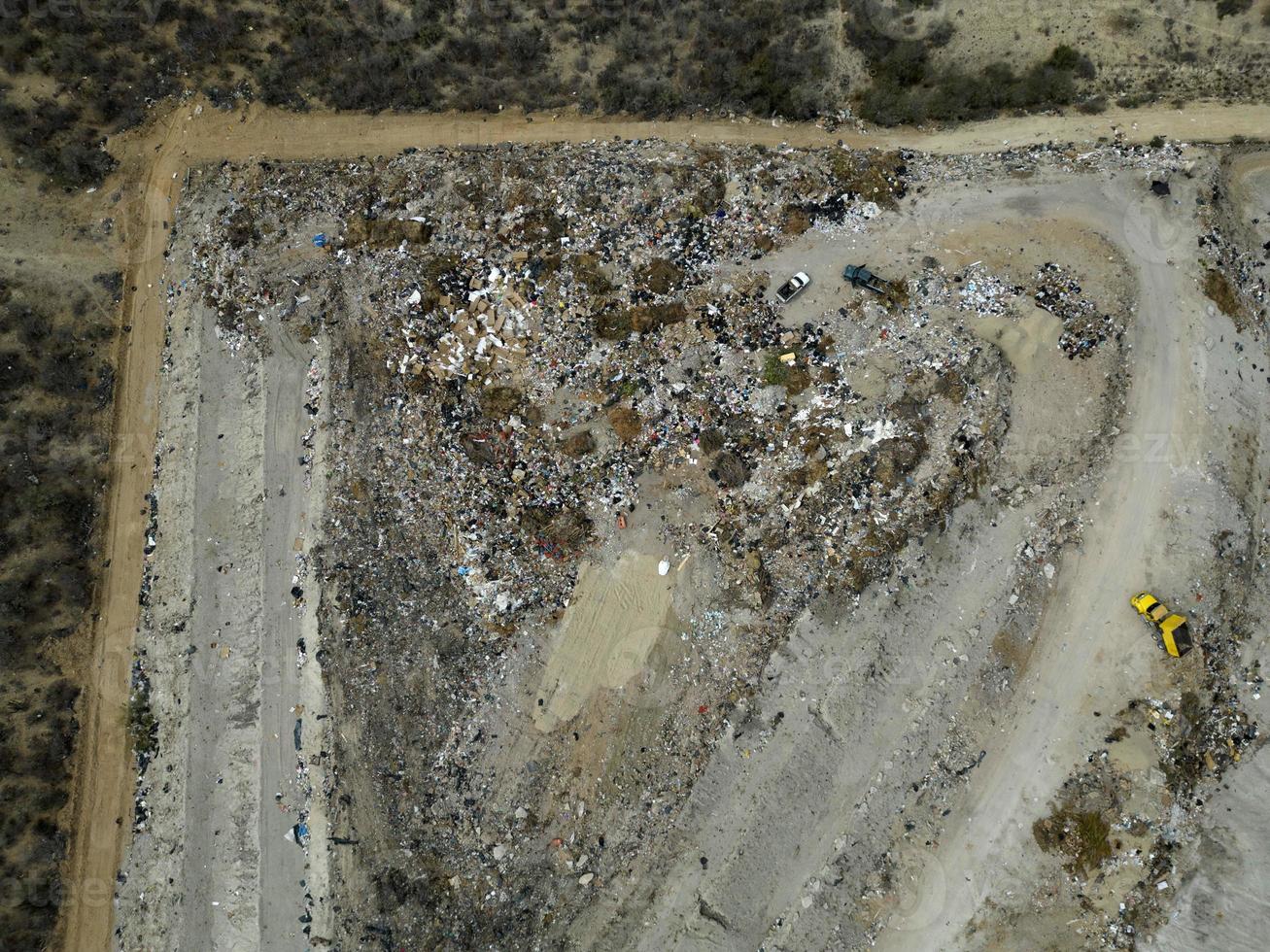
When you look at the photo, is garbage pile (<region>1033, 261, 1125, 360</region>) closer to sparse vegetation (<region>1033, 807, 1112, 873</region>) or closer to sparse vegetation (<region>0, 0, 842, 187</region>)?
sparse vegetation (<region>0, 0, 842, 187</region>)

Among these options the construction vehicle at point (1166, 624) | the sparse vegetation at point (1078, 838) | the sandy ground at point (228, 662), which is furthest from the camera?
the construction vehicle at point (1166, 624)

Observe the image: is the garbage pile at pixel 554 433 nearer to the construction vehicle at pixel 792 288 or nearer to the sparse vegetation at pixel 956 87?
the construction vehicle at pixel 792 288

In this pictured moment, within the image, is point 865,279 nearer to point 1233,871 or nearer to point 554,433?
point 554,433

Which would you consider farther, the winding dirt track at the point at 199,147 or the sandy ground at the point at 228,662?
the winding dirt track at the point at 199,147

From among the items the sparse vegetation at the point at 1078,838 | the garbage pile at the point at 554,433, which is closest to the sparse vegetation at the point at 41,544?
the garbage pile at the point at 554,433

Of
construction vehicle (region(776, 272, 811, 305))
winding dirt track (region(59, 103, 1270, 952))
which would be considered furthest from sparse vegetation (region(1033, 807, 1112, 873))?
winding dirt track (region(59, 103, 1270, 952))

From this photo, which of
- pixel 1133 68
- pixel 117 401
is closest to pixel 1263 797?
pixel 1133 68

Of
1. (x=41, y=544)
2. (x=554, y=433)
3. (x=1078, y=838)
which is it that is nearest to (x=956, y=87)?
(x=554, y=433)
